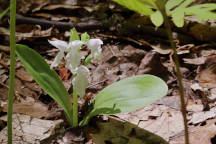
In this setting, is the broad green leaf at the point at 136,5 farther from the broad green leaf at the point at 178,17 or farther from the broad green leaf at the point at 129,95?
the broad green leaf at the point at 129,95

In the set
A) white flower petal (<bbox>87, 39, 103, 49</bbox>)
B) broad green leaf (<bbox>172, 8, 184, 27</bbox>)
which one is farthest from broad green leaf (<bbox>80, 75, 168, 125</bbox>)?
broad green leaf (<bbox>172, 8, 184, 27</bbox>)

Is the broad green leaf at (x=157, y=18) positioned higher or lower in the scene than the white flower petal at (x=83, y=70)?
higher

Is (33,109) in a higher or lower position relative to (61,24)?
lower

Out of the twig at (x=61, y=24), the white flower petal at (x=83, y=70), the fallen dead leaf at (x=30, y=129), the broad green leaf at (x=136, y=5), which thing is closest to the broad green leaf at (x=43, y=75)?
the fallen dead leaf at (x=30, y=129)

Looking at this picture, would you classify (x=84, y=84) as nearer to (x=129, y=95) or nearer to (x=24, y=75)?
(x=129, y=95)

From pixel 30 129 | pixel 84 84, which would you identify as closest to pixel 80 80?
pixel 84 84
